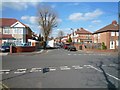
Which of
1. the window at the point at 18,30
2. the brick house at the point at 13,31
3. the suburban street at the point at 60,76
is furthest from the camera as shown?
the window at the point at 18,30

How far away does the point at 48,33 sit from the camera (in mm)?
61938

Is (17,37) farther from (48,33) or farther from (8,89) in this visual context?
(8,89)

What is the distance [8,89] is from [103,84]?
4.47m

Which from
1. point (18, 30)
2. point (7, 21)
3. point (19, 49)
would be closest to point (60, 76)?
point (19, 49)

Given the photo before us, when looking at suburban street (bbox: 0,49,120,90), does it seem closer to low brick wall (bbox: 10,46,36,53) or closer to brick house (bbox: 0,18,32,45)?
low brick wall (bbox: 10,46,36,53)

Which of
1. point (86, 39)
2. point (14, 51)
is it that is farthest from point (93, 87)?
point (86, 39)

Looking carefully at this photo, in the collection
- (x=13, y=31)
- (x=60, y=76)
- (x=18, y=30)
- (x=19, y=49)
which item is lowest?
(x=60, y=76)

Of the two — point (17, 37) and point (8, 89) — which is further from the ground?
point (17, 37)

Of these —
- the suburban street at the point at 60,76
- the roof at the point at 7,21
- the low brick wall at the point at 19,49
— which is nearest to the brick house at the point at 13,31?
the roof at the point at 7,21

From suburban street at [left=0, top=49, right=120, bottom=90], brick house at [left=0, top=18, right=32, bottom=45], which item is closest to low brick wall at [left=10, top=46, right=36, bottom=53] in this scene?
brick house at [left=0, top=18, right=32, bottom=45]

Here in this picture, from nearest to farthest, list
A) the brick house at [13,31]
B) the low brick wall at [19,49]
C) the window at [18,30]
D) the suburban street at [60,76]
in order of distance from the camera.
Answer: the suburban street at [60,76], the low brick wall at [19,49], the brick house at [13,31], the window at [18,30]

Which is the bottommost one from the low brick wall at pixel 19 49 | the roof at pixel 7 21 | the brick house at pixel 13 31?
the low brick wall at pixel 19 49

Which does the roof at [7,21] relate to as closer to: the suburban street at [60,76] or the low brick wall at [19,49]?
the low brick wall at [19,49]

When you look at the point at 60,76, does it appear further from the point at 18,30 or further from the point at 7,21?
the point at 7,21
